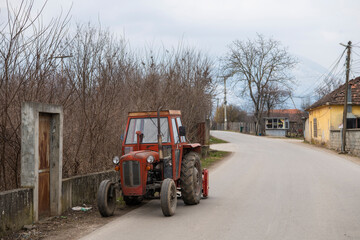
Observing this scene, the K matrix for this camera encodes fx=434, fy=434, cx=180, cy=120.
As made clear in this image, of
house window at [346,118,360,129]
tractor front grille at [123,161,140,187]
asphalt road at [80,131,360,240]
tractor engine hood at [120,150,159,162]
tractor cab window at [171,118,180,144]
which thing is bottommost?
asphalt road at [80,131,360,240]

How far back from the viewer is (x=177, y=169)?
30.8 feet

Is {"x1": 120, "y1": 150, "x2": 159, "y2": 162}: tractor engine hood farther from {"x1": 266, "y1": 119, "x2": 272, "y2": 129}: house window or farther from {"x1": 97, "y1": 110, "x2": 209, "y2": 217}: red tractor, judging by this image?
{"x1": 266, "y1": 119, "x2": 272, "y2": 129}: house window

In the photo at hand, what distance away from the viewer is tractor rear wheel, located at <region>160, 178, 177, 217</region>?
323 inches

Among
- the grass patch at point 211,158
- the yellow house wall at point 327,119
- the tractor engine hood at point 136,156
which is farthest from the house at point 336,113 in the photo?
the tractor engine hood at point 136,156

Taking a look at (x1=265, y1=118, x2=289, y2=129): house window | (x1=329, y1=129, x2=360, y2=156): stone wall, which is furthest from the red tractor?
(x1=265, y1=118, x2=289, y2=129): house window

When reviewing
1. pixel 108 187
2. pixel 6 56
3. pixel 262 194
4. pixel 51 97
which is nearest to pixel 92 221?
pixel 108 187

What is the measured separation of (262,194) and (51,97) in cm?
576

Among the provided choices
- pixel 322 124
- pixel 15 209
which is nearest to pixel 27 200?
pixel 15 209

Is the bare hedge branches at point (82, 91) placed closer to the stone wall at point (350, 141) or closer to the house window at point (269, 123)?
the stone wall at point (350, 141)

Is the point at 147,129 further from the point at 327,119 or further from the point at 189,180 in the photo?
the point at 327,119

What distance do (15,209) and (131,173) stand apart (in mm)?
2295

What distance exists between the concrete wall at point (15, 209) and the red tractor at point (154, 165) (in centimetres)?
134

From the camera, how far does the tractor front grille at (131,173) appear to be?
8.45 m

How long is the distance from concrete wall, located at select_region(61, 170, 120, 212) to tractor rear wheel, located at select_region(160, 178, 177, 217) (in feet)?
6.56
